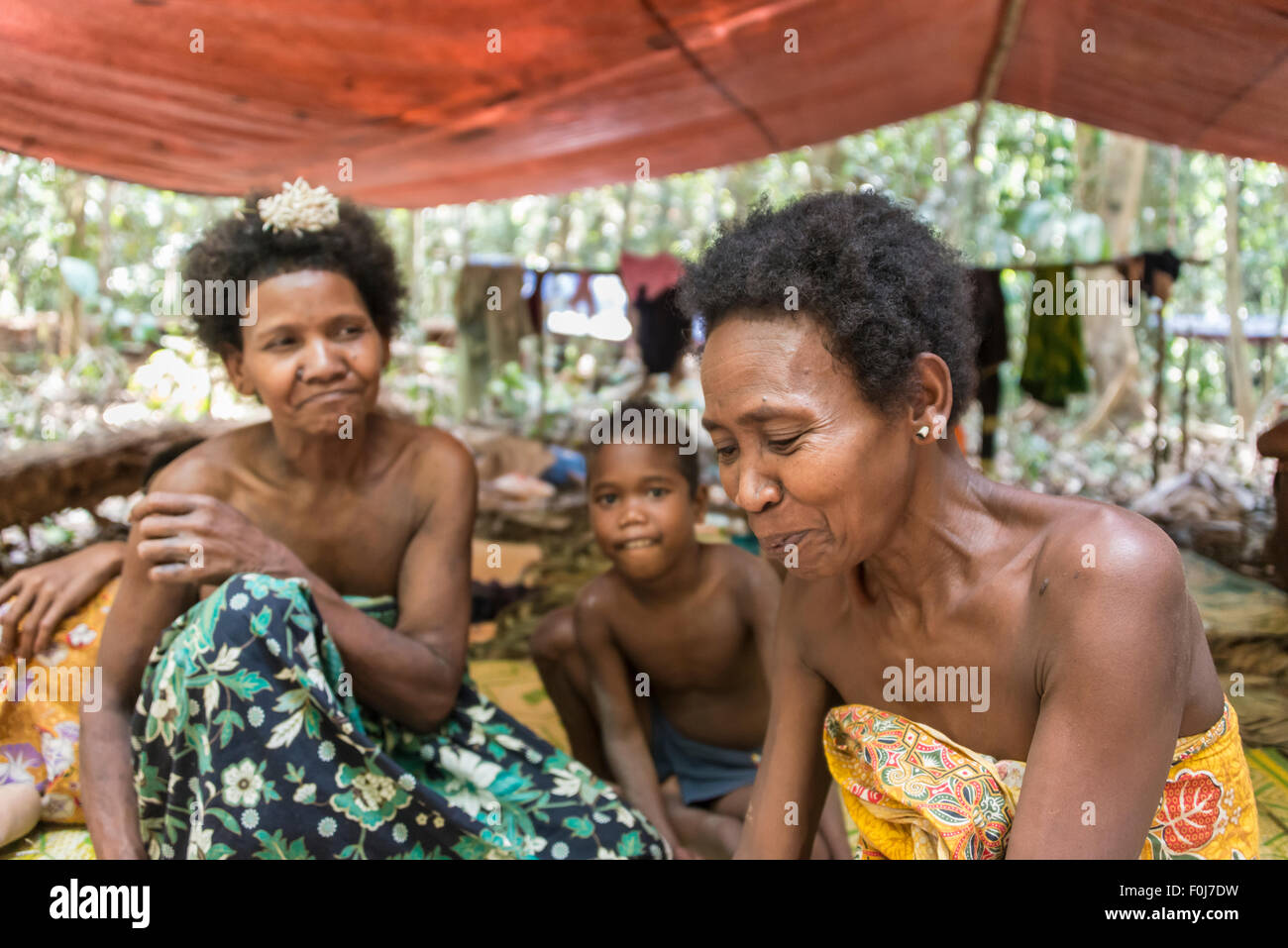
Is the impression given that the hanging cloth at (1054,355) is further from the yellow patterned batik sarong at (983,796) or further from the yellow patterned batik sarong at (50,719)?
the yellow patterned batik sarong at (50,719)

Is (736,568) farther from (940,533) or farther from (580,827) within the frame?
(940,533)

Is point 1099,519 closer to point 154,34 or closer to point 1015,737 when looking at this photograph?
point 1015,737

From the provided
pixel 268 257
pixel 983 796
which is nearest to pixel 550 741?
pixel 268 257

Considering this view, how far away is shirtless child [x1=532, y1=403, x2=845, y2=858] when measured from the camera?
286 centimetres

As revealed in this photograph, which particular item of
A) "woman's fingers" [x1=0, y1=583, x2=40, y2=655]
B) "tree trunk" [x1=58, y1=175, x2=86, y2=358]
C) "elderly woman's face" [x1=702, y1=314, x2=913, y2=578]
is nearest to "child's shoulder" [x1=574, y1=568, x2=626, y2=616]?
"elderly woman's face" [x1=702, y1=314, x2=913, y2=578]

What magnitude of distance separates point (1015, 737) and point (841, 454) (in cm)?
58

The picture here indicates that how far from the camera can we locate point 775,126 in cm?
515

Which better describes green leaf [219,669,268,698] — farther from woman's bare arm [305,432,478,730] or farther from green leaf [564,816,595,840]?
green leaf [564,816,595,840]

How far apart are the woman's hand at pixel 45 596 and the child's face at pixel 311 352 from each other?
0.72 metres

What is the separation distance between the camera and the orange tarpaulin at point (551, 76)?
125 inches

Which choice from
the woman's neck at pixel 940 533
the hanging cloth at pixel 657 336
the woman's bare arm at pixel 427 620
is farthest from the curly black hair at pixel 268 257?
the hanging cloth at pixel 657 336

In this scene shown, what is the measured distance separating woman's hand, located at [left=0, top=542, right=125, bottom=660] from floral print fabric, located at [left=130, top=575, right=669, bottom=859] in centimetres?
68

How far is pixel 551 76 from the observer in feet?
13.1
